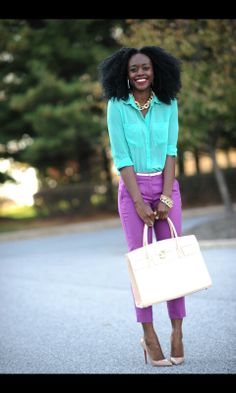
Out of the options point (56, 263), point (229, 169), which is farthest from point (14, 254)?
point (229, 169)

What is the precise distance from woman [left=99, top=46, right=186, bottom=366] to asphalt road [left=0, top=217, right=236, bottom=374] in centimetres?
38

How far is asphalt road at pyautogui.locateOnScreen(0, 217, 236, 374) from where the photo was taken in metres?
4.80

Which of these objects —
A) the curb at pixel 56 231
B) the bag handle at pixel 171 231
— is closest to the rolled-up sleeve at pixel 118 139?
the bag handle at pixel 171 231

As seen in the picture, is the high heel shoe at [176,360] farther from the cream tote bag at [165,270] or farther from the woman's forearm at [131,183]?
the woman's forearm at [131,183]

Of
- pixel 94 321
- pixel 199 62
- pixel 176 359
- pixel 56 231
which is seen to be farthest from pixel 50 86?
pixel 176 359

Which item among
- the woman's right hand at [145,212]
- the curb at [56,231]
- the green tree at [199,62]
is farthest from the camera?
the curb at [56,231]

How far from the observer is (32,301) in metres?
7.88

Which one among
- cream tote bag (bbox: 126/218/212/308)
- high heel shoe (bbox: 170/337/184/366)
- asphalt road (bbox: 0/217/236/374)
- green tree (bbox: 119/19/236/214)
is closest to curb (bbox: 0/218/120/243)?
green tree (bbox: 119/19/236/214)

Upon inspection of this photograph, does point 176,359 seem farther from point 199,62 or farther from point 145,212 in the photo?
point 199,62

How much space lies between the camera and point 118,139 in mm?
4426

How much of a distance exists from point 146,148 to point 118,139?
181mm

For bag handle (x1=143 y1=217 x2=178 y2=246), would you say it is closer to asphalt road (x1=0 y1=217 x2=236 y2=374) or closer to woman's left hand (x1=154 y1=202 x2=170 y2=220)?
woman's left hand (x1=154 y1=202 x2=170 y2=220)

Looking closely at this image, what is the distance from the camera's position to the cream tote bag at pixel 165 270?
425 cm
